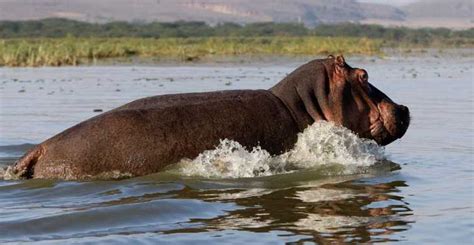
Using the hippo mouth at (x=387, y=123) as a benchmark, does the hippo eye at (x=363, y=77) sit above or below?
above

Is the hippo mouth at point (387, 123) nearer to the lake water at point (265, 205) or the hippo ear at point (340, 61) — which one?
the lake water at point (265, 205)

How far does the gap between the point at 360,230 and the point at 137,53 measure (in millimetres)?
37915

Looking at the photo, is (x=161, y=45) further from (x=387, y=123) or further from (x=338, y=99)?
(x=338, y=99)

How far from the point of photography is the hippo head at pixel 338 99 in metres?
9.53

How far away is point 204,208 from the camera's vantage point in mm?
7660

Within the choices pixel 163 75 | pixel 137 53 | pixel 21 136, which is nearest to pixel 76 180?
pixel 21 136

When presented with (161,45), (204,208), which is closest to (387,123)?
(204,208)

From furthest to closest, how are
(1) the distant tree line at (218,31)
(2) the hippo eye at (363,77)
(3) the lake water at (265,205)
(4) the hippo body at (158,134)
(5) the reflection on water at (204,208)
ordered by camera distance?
(1) the distant tree line at (218,31), (2) the hippo eye at (363,77), (4) the hippo body at (158,134), (5) the reflection on water at (204,208), (3) the lake water at (265,205)

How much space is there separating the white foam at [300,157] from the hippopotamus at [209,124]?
2.8 inches

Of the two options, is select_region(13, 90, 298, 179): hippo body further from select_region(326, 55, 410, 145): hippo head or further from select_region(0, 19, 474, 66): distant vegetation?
select_region(0, 19, 474, 66): distant vegetation

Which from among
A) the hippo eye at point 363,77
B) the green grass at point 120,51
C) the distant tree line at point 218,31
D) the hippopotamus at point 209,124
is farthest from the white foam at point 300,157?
the distant tree line at point 218,31

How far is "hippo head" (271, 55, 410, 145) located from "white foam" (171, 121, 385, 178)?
12cm

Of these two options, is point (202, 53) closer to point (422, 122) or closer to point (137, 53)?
point (137, 53)

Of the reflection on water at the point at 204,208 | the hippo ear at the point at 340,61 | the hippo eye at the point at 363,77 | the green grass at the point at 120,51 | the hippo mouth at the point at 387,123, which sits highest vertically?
the hippo ear at the point at 340,61
